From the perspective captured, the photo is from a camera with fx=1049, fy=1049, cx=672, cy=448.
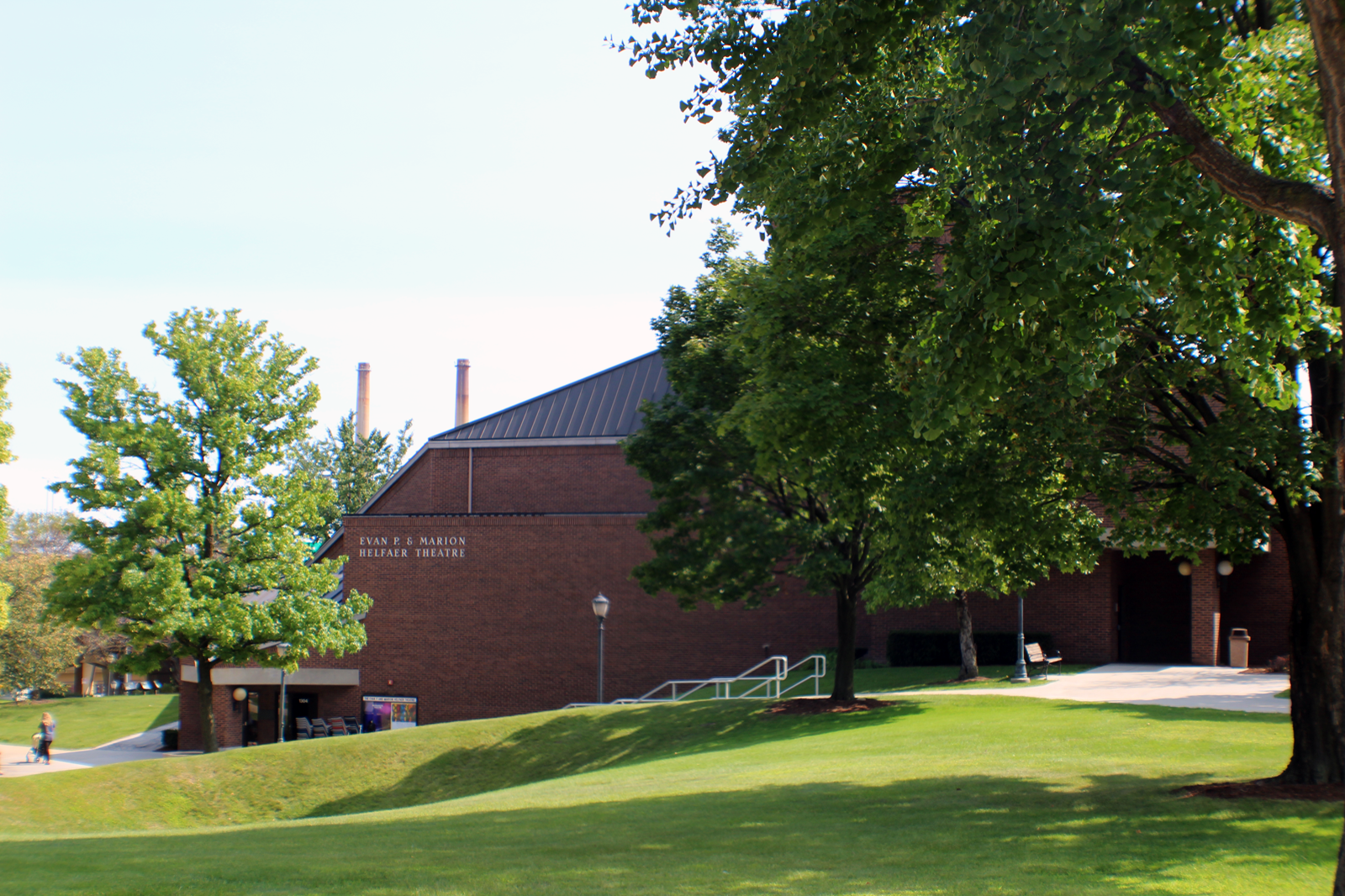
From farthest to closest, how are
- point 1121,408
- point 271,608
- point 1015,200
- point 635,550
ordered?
1. point 635,550
2. point 271,608
3. point 1121,408
4. point 1015,200

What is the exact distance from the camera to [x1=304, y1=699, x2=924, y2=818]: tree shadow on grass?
2072cm

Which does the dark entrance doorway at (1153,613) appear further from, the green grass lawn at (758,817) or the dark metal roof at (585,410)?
the dark metal roof at (585,410)

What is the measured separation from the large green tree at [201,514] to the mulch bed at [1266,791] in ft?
64.6

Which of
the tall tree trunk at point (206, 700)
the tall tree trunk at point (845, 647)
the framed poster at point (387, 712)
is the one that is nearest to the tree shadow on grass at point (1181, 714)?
the tall tree trunk at point (845, 647)

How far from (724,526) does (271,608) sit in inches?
434

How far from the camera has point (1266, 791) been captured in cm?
1047

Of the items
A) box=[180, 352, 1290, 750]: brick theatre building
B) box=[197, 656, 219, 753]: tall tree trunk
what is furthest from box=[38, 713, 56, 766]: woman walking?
box=[197, 656, 219, 753]: tall tree trunk

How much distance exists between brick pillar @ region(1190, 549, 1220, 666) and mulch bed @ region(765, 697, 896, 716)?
39.4ft

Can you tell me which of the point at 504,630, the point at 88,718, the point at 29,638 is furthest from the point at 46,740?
the point at 29,638

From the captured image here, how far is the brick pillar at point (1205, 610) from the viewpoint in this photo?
29.4 meters

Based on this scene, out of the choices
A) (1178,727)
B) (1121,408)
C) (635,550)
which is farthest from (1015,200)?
(635,550)

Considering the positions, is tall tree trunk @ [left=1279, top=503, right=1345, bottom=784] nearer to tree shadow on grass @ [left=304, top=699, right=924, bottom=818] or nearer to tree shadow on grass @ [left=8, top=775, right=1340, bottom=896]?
tree shadow on grass @ [left=8, top=775, right=1340, bottom=896]

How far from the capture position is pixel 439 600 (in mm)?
37906

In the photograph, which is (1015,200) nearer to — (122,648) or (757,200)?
(757,200)
